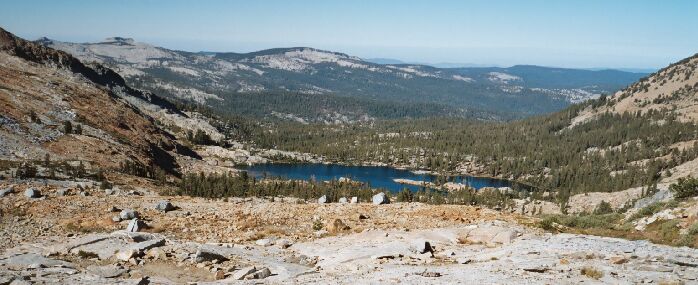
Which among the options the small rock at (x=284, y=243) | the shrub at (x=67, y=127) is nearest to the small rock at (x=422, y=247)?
the small rock at (x=284, y=243)

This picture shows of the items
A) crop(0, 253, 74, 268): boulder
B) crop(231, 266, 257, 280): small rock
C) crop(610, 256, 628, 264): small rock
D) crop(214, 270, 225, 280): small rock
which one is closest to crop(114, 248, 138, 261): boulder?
crop(0, 253, 74, 268): boulder

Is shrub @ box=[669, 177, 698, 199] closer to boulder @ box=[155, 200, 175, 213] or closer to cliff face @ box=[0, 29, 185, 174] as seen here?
boulder @ box=[155, 200, 175, 213]

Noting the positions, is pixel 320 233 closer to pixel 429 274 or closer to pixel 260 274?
pixel 260 274

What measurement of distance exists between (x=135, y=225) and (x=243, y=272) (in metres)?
13.9

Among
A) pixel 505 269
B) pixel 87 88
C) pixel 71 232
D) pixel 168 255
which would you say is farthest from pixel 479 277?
pixel 87 88

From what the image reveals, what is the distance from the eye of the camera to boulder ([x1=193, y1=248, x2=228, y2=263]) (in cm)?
2822

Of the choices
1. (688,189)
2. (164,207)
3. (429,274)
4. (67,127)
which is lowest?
(67,127)

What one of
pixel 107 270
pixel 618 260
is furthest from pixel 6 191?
pixel 618 260

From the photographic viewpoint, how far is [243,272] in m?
25.9

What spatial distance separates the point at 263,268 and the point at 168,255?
6916 millimetres

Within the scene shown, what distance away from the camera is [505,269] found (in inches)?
1019

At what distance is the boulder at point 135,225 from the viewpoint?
1373 inches

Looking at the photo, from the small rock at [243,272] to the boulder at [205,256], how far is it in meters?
3.14

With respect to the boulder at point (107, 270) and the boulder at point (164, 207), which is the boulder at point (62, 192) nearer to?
the boulder at point (164, 207)
